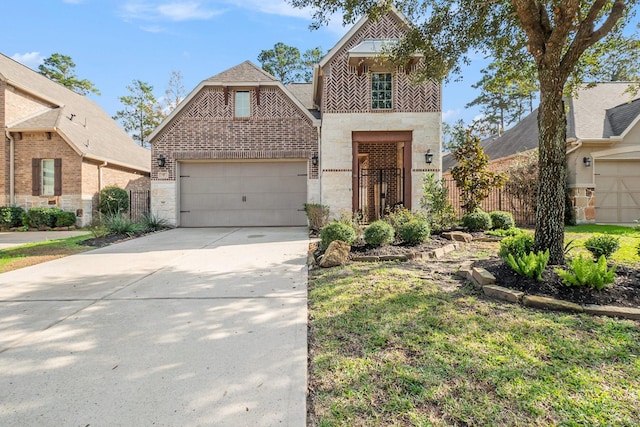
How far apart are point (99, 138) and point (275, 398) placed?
54.5 feet

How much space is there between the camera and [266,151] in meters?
11.9

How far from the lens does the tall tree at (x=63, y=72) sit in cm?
2572

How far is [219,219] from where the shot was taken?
12.2 m

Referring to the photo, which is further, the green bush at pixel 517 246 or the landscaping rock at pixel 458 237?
the landscaping rock at pixel 458 237

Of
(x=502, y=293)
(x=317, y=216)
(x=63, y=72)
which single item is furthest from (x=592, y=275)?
(x=63, y=72)

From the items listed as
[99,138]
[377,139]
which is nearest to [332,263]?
[377,139]

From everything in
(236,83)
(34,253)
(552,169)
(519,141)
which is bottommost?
(34,253)

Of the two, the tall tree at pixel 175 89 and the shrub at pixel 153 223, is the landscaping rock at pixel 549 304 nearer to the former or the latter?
the shrub at pixel 153 223

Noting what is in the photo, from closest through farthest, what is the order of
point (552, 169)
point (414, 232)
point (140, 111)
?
1. point (552, 169)
2. point (414, 232)
3. point (140, 111)

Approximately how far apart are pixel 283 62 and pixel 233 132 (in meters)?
22.6

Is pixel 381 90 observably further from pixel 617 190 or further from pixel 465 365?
pixel 465 365

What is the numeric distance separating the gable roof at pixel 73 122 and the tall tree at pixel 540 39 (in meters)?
11.7

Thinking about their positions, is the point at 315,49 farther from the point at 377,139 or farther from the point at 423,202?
the point at 423,202

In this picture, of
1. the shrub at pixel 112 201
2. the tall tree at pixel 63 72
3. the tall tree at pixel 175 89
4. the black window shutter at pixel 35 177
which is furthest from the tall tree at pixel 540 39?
the tall tree at pixel 63 72
